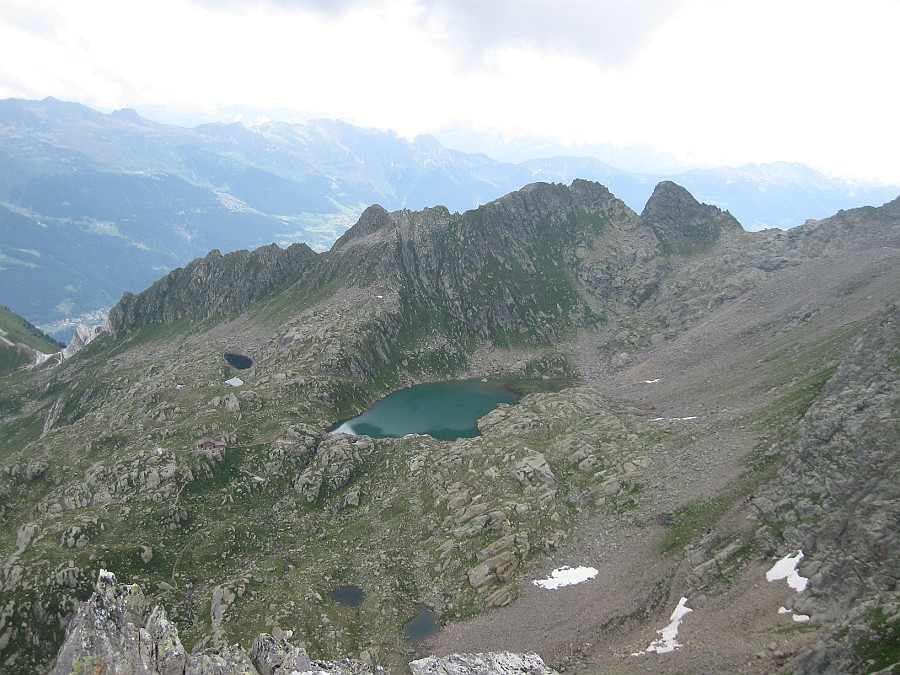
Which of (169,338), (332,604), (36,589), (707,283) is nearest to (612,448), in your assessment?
(332,604)

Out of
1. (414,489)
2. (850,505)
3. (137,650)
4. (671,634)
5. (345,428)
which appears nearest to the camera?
(137,650)

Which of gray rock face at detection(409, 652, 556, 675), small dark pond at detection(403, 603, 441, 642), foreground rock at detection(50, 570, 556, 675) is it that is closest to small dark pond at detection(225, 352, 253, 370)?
small dark pond at detection(403, 603, 441, 642)

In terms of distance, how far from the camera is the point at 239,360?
561 ft

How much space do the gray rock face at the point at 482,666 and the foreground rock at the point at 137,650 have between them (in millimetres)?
7222

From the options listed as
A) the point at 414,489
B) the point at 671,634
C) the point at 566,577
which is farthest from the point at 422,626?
the point at 671,634

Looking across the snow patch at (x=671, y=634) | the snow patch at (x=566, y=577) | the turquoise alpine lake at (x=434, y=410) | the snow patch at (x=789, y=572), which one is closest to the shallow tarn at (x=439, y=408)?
the turquoise alpine lake at (x=434, y=410)

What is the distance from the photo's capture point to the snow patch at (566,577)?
67625 millimetres

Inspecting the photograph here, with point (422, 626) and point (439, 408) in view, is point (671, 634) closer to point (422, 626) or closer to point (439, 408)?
point (422, 626)

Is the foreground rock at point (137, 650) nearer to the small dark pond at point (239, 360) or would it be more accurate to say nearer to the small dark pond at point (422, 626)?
the small dark pond at point (422, 626)

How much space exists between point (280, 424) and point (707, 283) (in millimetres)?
157308

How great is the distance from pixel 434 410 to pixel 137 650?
112771mm

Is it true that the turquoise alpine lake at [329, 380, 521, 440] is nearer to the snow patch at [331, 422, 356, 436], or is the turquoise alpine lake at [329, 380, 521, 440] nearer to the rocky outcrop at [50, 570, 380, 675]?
the snow patch at [331, 422, 356, 436]

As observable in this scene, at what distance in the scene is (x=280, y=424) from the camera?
377ft

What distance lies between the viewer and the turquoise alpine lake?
13138cm
